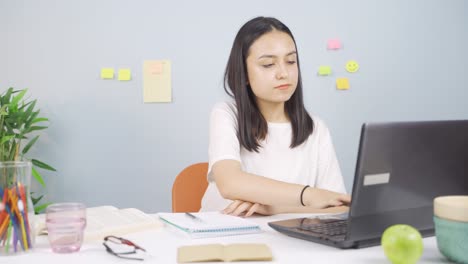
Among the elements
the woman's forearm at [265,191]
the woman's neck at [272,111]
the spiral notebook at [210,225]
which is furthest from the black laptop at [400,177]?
the woman's neck at [272,111]

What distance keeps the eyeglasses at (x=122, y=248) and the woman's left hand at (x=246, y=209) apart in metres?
0.41

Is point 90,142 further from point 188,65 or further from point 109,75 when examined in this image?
point 188,65

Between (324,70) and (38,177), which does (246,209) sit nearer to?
(38,177)

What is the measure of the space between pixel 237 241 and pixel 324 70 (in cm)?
204

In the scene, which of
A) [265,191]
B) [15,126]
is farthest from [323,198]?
[15,126]

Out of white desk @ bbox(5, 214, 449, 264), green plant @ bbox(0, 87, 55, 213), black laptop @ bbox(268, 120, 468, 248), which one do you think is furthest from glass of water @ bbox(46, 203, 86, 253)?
green plant @ bbox(0, 87, 55, 213)

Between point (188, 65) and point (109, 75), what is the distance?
0.45m

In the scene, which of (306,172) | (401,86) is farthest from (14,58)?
(401,86)

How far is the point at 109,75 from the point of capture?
2.81m

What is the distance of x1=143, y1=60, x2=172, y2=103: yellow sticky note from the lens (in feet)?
9.30

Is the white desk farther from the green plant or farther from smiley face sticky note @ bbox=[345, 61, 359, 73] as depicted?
smiley face sticky note @ bbox=[345, 61, 359, 73]

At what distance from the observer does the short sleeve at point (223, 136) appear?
1546mm

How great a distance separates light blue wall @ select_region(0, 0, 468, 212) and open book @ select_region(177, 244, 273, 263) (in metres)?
1.97

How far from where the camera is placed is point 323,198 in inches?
49.1
